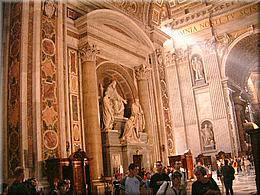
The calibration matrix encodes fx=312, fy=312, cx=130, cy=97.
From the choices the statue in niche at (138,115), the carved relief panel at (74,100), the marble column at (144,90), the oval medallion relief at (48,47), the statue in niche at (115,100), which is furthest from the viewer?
the marble column at (144,90)

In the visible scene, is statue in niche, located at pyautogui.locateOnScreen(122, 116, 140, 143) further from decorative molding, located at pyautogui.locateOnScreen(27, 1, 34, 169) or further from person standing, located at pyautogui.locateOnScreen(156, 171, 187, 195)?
person standing, located at pyautogui.locateOnScreen(156, 171, 187, 195)

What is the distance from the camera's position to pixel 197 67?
71.8 feet

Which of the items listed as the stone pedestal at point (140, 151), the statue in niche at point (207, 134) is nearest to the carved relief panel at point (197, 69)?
the statue in niche at point (207, 134)

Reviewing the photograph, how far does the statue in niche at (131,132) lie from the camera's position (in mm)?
12008

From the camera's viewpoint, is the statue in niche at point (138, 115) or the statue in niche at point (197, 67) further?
the statue in niche at point (197, 67)

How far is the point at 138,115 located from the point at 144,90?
5.01 ft

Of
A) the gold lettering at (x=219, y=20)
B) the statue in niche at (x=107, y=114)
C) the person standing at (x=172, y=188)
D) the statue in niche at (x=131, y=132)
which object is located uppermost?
the gold lettering at (x=219, y=20)

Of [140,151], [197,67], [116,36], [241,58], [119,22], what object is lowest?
[140,151]

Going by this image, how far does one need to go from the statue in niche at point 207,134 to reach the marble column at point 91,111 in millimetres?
11784

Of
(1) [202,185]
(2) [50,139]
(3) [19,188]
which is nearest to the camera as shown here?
(1) [202,185]

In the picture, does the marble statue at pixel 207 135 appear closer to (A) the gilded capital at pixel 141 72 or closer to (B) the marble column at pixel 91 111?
(A) the gilded capital at pixel 141 72

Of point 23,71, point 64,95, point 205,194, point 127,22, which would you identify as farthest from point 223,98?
point 205,194

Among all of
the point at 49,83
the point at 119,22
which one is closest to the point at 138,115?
the point at 119,22

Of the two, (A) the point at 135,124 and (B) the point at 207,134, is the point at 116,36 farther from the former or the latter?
(B) the point at 207,134
